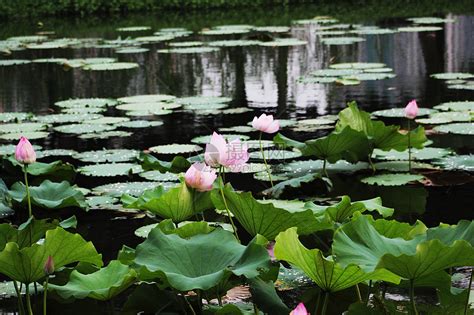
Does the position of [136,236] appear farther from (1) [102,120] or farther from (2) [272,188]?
(1) [102,120]

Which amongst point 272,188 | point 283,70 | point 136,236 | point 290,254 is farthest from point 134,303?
point 283,70

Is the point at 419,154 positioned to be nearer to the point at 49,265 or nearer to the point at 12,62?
the point at 49,265

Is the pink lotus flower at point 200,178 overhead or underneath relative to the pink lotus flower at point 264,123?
underneath

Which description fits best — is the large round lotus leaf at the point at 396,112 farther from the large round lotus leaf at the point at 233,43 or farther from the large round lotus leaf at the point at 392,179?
the large round lotus leaf at the point at 233,43

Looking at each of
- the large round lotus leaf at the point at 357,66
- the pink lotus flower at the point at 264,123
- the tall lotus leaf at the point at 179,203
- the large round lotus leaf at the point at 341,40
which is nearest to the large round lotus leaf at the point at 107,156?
the pink lotus flower at the point at 264,123

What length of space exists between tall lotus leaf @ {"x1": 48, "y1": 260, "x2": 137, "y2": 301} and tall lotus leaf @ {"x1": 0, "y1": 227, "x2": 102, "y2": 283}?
1.7 inches

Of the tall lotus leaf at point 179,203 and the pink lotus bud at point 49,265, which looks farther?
the tall lotus leaf at point 179,203

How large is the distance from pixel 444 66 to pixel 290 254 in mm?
4992

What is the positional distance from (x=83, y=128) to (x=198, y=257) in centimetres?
255

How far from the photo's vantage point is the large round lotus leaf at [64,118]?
4367 millimetres

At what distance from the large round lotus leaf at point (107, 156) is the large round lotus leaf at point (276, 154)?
1.57ft

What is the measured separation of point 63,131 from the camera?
13.3 ft

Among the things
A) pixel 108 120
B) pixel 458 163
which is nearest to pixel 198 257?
pixel 458 163

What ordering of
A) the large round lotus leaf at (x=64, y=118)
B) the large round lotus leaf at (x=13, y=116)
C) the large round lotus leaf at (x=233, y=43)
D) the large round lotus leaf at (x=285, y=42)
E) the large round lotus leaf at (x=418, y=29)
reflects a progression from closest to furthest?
the large round lotus leaf at (x=64, y=118) < the large round lotus leaf at (x=13, y=116) < the large round lotus leaf at (x=285, y=42) < the large round lotus leaf at (x=233, y=43) < the large round lotus leaf at (x=418, y=29)
